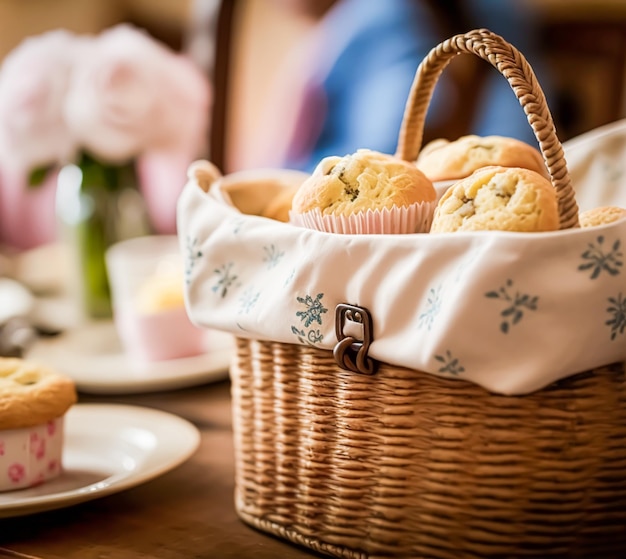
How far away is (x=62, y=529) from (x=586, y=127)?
1097mm

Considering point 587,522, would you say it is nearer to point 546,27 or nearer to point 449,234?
point 449,234

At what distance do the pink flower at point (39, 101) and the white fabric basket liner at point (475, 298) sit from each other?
2.58 feet

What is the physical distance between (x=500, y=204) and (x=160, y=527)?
0.39 meters

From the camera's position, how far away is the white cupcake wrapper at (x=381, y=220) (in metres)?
0.65

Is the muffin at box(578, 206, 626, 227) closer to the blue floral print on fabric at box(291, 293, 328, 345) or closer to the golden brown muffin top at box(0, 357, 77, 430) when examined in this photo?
the blue floral print on fabric at box(291, 293, 328, 345)

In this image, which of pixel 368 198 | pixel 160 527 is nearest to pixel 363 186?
pixel 368 198

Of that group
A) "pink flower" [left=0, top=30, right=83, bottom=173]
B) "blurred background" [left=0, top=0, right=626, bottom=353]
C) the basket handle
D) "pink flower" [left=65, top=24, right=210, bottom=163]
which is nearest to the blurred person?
"blurred background" [left=0, top=0, right=626, bottom=353]

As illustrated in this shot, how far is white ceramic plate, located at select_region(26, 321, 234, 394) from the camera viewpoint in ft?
3.54

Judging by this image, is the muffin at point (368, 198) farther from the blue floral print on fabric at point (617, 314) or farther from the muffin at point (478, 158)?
the blue floral print on fabric at point (617, 314)

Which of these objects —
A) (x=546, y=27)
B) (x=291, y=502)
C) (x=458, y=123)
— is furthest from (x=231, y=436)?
(x=546, y=27)

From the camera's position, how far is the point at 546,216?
0.56 metres

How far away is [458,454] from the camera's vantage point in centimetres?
59

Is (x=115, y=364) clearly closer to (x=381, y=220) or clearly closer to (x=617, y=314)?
(x=381, y=220)

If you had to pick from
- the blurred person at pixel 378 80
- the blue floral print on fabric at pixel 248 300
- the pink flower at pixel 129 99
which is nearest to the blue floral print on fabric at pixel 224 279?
the blue floral print on fabric at pixel 248 300
